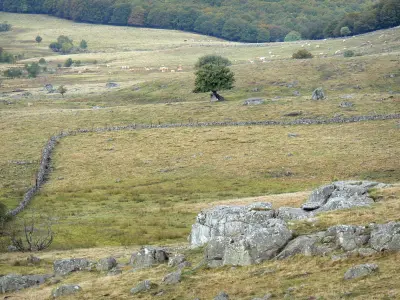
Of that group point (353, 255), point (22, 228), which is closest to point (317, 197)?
point (353, 255)

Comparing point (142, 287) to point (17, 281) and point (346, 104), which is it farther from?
point (346, 104)

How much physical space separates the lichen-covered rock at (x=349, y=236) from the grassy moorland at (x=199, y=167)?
4.73 feet

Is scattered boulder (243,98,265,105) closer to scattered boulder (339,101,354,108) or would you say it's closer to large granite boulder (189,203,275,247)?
scattered boulder (339,101,354,108)

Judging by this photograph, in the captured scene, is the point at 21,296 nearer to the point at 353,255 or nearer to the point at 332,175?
the point at 353,255

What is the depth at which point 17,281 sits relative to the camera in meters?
53.9

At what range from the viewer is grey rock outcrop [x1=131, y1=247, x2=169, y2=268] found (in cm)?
5334

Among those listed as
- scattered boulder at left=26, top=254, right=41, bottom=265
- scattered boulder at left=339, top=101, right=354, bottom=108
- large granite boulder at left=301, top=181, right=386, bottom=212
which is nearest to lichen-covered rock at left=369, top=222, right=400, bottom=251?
large granite boulder at left=301, top=181, right=386, bottom=212

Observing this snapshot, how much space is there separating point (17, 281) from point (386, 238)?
25.0 meters

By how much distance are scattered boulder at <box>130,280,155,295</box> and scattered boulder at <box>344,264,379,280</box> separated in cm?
1202

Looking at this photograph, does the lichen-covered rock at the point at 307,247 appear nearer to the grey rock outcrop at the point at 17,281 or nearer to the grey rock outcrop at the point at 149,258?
the grey rock outcrop at the point at 149,258

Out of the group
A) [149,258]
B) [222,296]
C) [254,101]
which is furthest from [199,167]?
[222,296]

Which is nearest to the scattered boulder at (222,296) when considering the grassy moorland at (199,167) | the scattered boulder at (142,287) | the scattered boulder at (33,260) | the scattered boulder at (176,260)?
the grassy moorland at (199,167)

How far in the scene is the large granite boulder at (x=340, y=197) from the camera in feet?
190

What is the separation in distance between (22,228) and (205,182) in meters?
31.1
